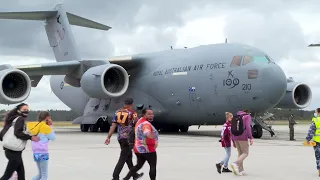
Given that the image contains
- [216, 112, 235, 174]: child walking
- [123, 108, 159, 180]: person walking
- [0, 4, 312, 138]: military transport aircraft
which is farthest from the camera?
[0, 4, 312, 138]: military transport aircraft

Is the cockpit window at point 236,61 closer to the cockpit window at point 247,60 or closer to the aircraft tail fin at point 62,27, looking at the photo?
the cockpit window at point 247,60

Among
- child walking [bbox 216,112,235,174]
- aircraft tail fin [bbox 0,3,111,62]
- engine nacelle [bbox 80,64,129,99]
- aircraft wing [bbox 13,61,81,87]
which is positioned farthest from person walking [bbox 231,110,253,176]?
aircraft tail fin [bbox 0,3,111,62]

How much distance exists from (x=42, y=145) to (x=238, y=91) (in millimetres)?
12589

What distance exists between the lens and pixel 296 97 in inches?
938

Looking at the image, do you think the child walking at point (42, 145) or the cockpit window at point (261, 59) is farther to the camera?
the cockpit window at point (261, 59)

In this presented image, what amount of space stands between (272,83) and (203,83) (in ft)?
9.94

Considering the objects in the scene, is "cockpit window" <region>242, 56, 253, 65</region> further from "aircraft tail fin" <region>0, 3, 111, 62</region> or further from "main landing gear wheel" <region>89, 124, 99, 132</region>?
"aircraft tail fin" <region>0, 3, 111, 62</region>

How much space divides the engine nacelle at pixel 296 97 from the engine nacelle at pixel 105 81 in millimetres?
7177

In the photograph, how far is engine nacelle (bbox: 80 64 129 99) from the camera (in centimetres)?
2141

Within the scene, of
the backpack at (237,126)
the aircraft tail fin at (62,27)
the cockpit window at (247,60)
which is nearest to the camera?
the backpack at (237,126)

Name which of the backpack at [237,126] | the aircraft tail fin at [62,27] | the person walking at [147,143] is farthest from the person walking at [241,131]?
the aircraft tail fin at [62,27]

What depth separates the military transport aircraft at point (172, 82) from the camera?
61.5 ft

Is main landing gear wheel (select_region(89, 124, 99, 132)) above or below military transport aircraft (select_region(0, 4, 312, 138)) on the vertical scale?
below

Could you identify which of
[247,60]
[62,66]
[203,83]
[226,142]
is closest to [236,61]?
[247,60]
